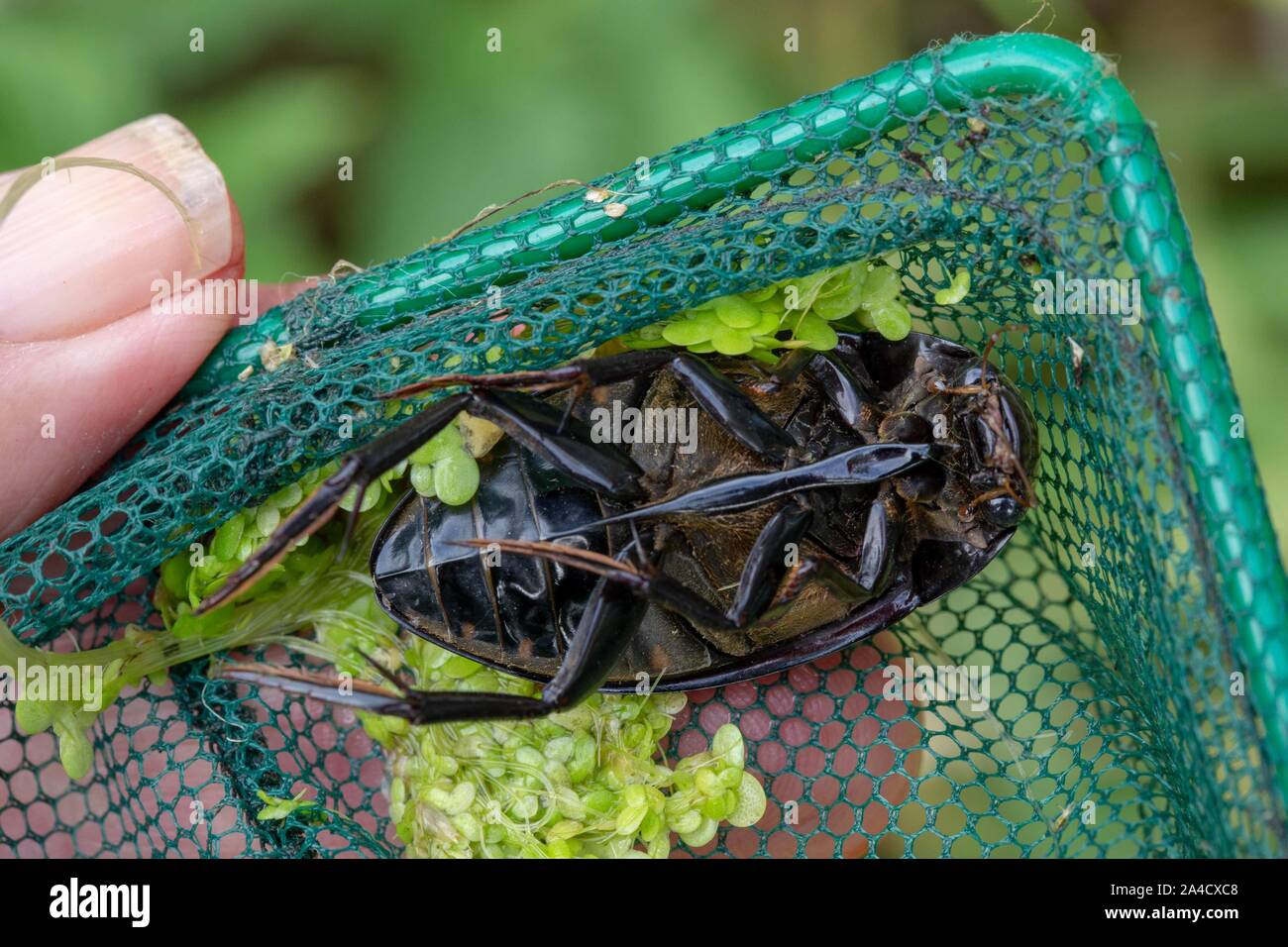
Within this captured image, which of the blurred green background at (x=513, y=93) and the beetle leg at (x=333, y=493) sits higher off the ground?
the blurred green background at (x=513, y=93)

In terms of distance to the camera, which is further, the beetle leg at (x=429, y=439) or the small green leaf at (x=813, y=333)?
the small green leaf at (x=813, y=333)

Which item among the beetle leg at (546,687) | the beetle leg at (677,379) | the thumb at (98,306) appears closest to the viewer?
the beetle leg at (546,687)

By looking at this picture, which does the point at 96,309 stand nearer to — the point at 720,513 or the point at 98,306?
the point at 98,306

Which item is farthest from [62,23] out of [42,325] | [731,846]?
[731,846]

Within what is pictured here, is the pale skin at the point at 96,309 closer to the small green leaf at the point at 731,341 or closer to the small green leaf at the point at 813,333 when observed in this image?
the small green leaf at the point at 731,341

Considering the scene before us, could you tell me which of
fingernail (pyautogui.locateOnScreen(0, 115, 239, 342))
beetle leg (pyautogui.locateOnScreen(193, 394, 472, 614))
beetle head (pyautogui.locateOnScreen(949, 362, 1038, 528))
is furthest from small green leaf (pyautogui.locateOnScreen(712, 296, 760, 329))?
fingernail (pyautogui.locateOnScreen(0, 115, 239, 342))

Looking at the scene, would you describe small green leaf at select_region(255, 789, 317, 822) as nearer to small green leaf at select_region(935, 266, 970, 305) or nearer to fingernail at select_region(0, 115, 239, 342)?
fingernail at select_region(0, 115, 239, 342)

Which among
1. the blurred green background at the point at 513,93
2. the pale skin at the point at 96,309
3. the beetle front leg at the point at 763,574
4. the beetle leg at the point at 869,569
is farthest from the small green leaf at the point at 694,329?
the blurred green background at the point at 513,93
